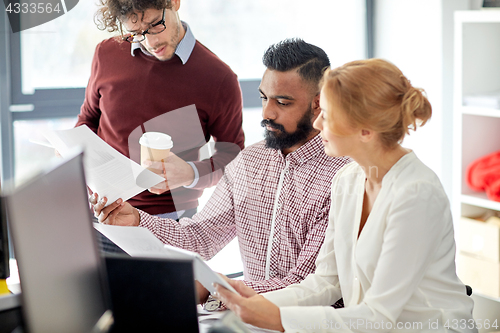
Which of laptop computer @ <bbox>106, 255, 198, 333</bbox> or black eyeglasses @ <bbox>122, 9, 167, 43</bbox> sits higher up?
black eyeglasses @ <bbox>122, 9, 167, 43</bbox>

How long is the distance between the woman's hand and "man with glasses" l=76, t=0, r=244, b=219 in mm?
777

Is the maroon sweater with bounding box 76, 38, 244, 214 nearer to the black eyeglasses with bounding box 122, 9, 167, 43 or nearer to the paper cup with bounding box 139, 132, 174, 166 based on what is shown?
the black eyeglasses with bounding box 122, 9, 167, 43

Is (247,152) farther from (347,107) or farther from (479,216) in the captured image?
(479,216)

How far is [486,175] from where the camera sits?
2.09m

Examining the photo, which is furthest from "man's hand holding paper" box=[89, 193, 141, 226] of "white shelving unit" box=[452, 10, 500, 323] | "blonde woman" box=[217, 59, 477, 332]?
"white shelving unit" box=[452, 10, 500, 323]

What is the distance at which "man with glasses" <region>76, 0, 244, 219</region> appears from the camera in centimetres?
174

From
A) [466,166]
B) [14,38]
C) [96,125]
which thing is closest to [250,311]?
[96,125]

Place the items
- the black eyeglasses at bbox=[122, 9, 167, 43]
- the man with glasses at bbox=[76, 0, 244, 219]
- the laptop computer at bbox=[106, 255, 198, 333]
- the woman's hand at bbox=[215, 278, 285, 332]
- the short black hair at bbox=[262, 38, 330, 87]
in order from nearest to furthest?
1. the laptop computer at bbox=[106, 255, 198, 333]
2. the woman's hand at bbox=[215, 278, 285, 332]
3. the short black hair at bbox=[262, 38, 330, 87]
4. the black eyeglasses at bbox=[122, 9, 167, 43]
5. the man with glasses at bbox=[76, 0, 244, 219]

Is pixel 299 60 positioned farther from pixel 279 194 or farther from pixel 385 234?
pixel 385 234

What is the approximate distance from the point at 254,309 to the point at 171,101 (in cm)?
101

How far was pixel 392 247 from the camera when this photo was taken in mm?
970

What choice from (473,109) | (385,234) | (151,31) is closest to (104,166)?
(151,31)

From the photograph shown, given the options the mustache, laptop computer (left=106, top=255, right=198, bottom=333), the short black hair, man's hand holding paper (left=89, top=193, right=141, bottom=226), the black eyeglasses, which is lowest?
man's hand holding paper (left=89, top=193, right=141, bottom=226)

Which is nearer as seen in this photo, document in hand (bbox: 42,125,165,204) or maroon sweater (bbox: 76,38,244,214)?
document in hand (bbox: 42,125,165,204)
